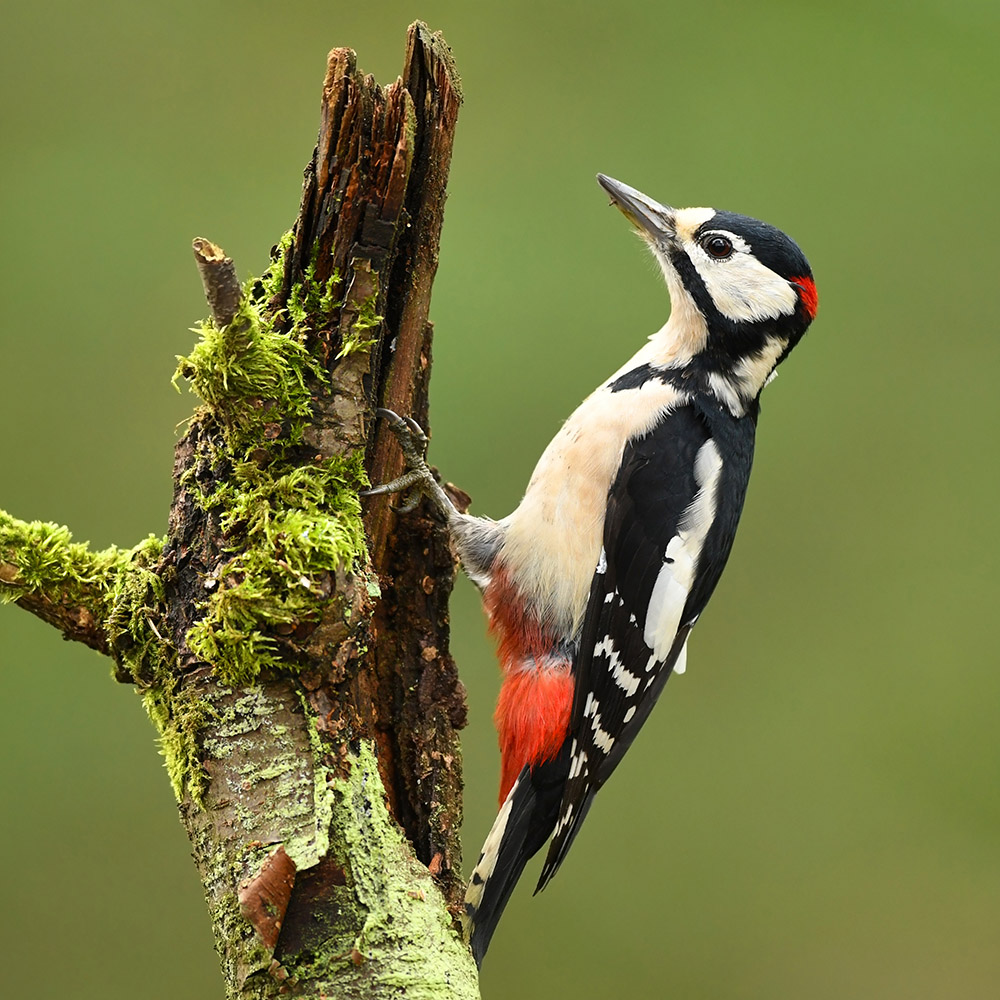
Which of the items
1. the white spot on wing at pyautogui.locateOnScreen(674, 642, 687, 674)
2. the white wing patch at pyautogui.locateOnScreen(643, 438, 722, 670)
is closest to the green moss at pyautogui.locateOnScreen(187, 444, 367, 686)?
the white wing patch at pyautogui.locateOnScreen(643, 438, 722, 670)

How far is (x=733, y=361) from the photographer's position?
87.7 inches

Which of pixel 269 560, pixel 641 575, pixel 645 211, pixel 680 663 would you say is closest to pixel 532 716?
pixel 641 575

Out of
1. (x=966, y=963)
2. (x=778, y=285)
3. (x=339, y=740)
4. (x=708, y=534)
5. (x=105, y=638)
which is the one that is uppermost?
(x=778, y=285)

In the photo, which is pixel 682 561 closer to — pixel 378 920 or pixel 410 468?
pixel 410 468

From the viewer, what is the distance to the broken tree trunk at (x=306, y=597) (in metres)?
1.38

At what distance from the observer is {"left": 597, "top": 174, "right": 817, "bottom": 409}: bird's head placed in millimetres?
2213

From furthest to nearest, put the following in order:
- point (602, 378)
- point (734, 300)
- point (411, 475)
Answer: point (602, 378) → point (734, 300) → point (411, 475)

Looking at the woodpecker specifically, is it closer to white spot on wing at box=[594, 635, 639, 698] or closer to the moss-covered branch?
white spot on wing at box=[594, 635, 639, 698]

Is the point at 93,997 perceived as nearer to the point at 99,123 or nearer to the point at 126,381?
the point at 126,381

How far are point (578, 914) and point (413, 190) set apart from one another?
226cm

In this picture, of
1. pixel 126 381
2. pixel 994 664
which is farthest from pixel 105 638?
pixel 994 664

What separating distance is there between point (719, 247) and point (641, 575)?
2.24ft

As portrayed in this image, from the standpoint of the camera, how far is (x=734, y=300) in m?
2.22

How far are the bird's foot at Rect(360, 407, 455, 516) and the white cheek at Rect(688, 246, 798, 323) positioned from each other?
69 cm
